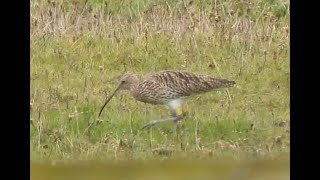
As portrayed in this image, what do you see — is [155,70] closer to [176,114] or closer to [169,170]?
[176,114]

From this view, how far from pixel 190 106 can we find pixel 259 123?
55 centimetres

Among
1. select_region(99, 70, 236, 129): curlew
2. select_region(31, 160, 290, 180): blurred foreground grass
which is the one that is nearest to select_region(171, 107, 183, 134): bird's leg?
select_region(99, 70, 236, 129): curlew

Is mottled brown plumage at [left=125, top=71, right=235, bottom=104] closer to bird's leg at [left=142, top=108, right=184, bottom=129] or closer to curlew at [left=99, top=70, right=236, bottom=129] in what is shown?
curlew at [left=99, top=70, right=236, bottom=129]

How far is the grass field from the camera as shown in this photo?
21.0 ft

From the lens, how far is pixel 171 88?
6.66m

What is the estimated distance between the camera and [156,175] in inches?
225

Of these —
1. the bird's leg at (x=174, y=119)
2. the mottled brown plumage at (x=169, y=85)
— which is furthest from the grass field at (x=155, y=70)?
the mottled brown plumage at (x=169, y=85)

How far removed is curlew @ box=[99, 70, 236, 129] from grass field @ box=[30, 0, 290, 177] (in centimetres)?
12

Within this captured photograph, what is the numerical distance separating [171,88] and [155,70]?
93 centimetres

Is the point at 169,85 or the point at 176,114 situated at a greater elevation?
the point at 169,85

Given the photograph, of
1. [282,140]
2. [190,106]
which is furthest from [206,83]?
[282,140]

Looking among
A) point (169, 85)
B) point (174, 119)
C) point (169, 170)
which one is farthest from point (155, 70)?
point (169, 170)

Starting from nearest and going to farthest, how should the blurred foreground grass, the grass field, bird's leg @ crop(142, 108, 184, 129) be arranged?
the blurred foreground grass → the grass field → bird's leg @ crop(142, 108, 184, 129)
